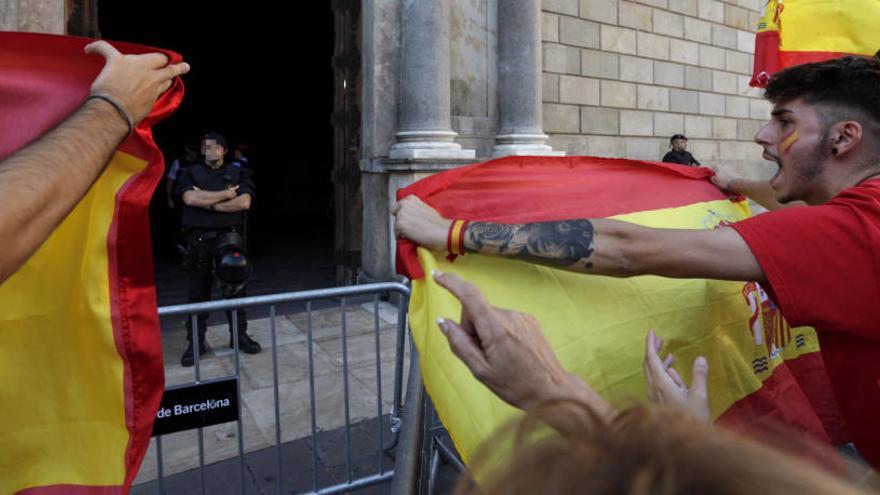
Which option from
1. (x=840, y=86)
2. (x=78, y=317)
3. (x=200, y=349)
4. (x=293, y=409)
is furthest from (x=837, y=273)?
(x=200, y=349)

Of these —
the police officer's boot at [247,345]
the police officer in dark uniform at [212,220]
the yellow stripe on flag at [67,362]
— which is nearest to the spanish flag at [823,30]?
the yellow stripe on flag at [67,362]

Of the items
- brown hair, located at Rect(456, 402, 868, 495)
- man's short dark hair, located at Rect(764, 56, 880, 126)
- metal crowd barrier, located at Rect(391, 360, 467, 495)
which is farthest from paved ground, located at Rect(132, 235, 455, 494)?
brown hair, located at Rect(456, 402, 868, 495)

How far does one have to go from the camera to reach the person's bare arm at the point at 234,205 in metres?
5.16

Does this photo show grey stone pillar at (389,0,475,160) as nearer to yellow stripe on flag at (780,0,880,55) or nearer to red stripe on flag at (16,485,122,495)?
yellow stripe on flag at (780,0,880,55)

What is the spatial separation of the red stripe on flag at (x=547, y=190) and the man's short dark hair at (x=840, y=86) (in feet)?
1.86

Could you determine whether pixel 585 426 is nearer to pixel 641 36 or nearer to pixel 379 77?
pixel 379 77

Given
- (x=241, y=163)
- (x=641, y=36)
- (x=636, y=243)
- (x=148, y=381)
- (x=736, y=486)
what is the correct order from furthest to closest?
(x=641, y=36) < (x=241, y=163) < (x=148, y=381) < (x=636, y=243) < (x=736, y=486)

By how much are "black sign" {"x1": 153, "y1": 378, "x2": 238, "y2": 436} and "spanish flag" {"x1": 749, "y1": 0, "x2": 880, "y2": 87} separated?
2579 millimetres

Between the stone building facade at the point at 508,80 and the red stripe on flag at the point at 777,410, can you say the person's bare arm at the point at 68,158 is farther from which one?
the stone building facade at the point at 508,80

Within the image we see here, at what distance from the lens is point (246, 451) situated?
3564mm

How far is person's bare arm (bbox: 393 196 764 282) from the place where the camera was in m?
1.45

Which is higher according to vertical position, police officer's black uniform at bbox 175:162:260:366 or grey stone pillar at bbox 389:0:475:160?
grey stone pillar at bbox 389:0:475:160

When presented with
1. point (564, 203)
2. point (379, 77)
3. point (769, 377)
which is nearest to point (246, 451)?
point (564, 203)

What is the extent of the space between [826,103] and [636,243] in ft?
2.47
